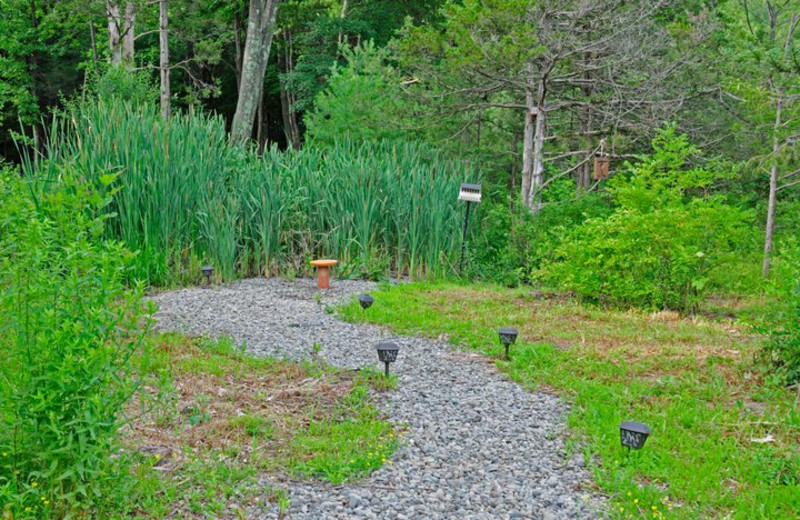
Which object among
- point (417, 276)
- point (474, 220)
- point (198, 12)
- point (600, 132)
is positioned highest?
point (198, 12)

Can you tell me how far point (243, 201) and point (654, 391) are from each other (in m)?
4.82

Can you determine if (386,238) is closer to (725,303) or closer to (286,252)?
(286,252)

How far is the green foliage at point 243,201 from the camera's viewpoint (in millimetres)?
6898

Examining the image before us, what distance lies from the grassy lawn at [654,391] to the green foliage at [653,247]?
0.88 feet

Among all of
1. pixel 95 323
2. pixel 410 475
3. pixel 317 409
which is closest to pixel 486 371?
pixel 317 409

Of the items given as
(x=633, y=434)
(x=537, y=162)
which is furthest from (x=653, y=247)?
(x=633, y=434)

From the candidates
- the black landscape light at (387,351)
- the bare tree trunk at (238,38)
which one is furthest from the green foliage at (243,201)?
the bare tree trunk at (238,38)

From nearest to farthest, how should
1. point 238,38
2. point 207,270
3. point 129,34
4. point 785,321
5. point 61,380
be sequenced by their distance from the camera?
point 61,380 → point 785,321 → point 207,270 → point 129,34 → point 238,38

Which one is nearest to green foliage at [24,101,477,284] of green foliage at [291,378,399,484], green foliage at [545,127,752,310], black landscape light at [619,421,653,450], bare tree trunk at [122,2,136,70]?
green foliage at [545,127,752,310]

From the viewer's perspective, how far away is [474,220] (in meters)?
8.83

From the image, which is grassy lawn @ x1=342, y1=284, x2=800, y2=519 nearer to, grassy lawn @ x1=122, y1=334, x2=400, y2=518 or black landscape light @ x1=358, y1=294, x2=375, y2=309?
black landscape light @ x1=358, y1=294, x2=375, y2=309

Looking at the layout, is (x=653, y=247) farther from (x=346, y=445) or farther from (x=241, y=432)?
(x=241, y=432)

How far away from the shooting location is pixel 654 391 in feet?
13.3

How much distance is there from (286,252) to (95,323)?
542 cm
